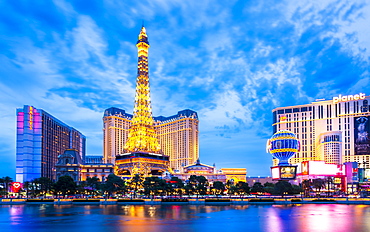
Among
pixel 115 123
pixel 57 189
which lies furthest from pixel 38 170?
pixel 115 123

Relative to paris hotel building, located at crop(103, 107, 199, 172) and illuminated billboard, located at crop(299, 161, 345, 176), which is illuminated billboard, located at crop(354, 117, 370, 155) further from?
paris hotel building, located at crop(103, 107, 199, 172)

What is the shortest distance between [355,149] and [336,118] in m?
17.9

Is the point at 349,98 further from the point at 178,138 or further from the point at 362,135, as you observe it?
the point at 178,138

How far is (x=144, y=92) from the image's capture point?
141125 mm

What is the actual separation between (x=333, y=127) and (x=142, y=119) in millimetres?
90084

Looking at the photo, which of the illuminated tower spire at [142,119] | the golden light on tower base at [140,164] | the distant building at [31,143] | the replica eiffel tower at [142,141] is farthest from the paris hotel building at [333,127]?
the distant building at [31,143]

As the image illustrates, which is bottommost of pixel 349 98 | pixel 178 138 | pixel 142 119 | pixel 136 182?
pixel 136 182

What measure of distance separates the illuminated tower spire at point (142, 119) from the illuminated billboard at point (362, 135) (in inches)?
3369

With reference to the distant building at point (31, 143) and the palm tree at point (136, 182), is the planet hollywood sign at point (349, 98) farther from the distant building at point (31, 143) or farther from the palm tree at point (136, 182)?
the distant building at point (31, 143)

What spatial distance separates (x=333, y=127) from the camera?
16950cm

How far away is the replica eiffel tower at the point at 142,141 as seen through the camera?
445 ft

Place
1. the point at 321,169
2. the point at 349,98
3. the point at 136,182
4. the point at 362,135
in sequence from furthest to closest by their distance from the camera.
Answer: the point at 349,98
the point at 362,135
the point at 321,169
the point at 136,182

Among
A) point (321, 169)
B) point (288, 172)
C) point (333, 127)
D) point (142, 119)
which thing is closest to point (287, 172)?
point (288, 172)

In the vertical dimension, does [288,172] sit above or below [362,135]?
below
